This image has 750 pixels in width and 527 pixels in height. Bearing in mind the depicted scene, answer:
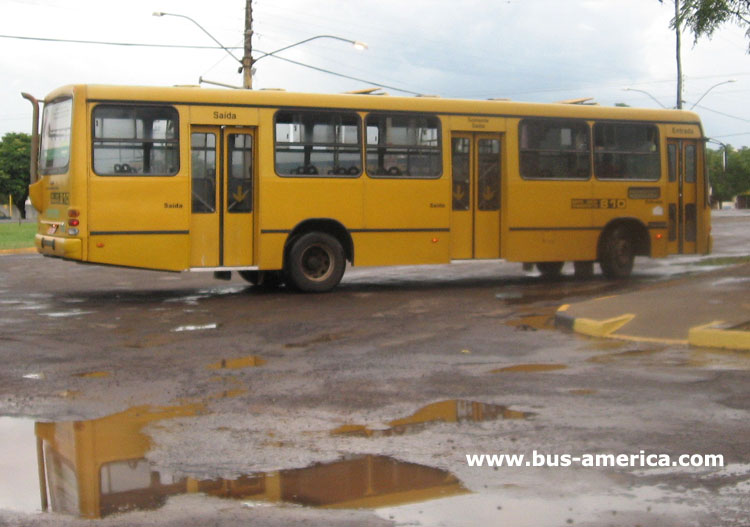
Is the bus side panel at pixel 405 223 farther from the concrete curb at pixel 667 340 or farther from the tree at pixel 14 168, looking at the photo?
the tree at pixel 14 168

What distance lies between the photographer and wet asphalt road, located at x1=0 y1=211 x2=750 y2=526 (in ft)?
16.7

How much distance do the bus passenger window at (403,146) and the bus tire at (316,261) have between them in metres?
1.34

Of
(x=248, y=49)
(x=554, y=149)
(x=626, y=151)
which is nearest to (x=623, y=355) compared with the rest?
(x=554, y=149)

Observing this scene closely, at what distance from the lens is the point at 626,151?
1930cm

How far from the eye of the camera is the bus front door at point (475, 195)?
17797 mm

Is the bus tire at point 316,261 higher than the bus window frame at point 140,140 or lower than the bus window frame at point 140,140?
lower

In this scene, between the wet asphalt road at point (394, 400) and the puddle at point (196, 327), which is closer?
the wet asphalt road at point (394, 400)

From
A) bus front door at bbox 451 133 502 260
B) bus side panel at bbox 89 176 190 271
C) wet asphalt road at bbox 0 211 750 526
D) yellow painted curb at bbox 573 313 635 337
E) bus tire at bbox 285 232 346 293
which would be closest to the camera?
wet asphalt road at bbox 0 211 750 526

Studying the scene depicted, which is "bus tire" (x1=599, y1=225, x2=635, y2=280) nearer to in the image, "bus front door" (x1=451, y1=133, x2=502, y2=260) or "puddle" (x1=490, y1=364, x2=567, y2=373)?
"bus front door" (x1=451, y1=133, x2=502, y2=260)

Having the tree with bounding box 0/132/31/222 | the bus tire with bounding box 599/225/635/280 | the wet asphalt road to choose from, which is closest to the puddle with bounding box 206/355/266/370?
the wet asphalt road

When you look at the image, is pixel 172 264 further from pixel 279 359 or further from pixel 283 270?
pixel 279 359

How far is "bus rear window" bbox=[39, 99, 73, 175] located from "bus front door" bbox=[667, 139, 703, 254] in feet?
35.6

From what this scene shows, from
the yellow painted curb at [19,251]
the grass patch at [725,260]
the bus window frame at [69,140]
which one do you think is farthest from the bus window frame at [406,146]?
the yellow painted curb at [19,251]

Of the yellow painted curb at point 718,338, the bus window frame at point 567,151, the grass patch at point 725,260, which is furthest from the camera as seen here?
the grass patch at point 725,260
